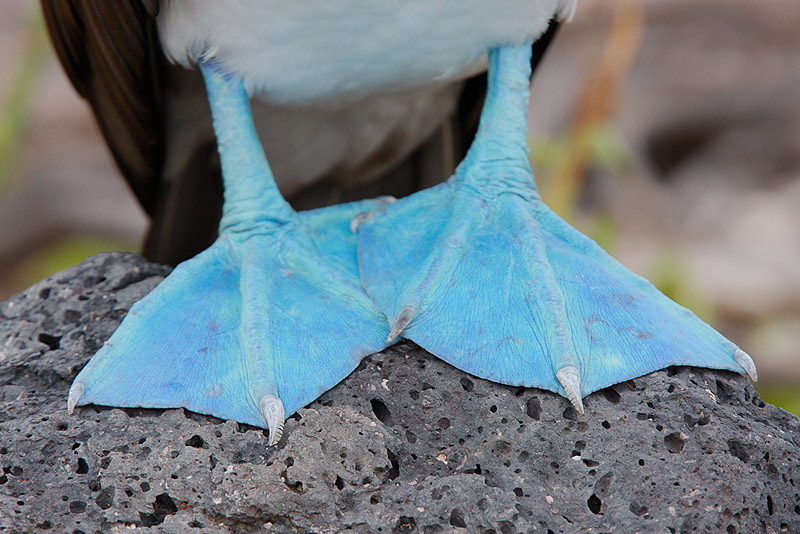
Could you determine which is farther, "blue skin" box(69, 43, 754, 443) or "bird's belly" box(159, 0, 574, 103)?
"bird's belly" box(159, 0, 574, 103)

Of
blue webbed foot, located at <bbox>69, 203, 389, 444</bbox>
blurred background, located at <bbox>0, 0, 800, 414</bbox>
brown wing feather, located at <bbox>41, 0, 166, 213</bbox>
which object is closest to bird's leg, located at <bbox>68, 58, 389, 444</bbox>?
blue webbed foot, located at <bbox>69, 203, 389, 444</bbox>

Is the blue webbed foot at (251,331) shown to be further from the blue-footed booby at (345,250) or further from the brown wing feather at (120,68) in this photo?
the brown wing feather at (120,68)

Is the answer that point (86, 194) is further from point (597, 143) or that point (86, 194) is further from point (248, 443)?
point (248, 443)

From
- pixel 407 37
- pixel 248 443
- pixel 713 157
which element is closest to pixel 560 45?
pixel 713 157

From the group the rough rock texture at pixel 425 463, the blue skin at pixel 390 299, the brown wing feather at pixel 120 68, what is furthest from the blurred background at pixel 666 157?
the rough rock texture at pixel 425 463

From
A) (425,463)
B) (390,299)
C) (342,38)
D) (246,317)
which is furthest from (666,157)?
(425,463)

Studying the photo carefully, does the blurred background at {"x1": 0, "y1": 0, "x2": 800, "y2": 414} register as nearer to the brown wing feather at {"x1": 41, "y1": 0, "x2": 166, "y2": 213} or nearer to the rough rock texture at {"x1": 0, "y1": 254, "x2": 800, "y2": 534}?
the brown wing feather at {"x1": 41, "y1": 0, "x2": 166, "y2": 213}
